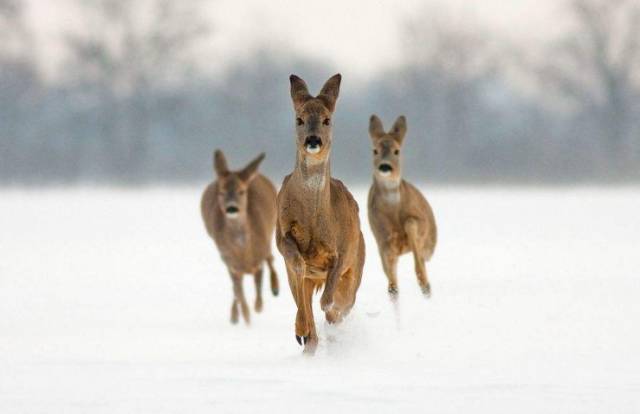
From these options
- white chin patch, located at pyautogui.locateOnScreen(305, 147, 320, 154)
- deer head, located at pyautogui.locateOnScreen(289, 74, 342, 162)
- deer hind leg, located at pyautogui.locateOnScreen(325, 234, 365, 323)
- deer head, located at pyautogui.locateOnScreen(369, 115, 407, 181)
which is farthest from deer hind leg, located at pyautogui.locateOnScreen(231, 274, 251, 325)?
white chin patch, located at pyautogui.locateOnScreen(305, 147, 320, 154)

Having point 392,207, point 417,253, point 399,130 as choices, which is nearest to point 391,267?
point 417,253

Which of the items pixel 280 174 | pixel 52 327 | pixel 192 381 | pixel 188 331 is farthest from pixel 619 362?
pixel 280 174

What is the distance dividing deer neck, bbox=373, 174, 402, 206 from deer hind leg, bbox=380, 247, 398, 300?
521 mm

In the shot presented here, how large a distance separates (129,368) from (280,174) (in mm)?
36913

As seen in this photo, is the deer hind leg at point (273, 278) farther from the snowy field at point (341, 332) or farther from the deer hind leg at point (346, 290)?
the deer hind leg at point (346, 290)

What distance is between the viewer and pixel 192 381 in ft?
21.6

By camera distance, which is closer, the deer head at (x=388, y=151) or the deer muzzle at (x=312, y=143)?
the deer muzzle at (x=312, y=143)

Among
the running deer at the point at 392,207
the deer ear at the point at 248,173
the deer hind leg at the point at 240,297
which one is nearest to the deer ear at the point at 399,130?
the running deer at the point at 392,207

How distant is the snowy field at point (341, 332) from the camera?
6098 mm

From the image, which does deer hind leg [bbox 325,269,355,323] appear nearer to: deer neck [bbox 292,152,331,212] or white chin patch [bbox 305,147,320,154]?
deer neck [bbox 292,152,331,212]

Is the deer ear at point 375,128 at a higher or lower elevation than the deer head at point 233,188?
higher

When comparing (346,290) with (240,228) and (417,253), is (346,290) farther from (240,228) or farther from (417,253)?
(240,228)

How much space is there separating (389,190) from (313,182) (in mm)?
4633

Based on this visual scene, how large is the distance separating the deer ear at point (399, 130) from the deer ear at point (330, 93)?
415 cm
